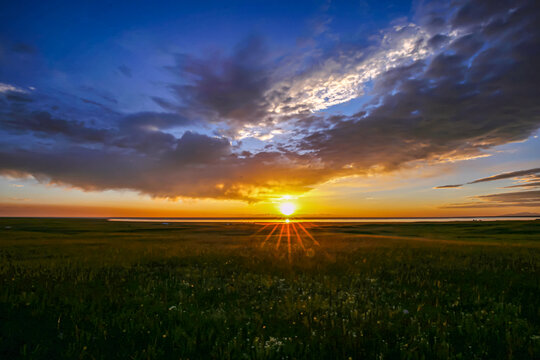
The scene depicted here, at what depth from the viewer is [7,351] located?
5922mm

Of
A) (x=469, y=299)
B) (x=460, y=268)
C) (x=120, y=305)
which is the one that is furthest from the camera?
(x=460, y=268)

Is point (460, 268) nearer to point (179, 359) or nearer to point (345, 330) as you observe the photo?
point (345, 330)

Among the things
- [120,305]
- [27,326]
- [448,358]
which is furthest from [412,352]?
[27,326]

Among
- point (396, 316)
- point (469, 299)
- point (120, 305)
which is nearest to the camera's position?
point (396, 316)

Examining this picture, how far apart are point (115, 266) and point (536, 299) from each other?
67.4 ft

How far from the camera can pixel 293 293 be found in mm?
10539

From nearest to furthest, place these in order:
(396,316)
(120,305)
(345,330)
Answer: (345,330) → (396,316) → (120,305)

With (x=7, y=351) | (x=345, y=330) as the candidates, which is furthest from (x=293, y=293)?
(x=7, y=351)

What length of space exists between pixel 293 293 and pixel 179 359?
221 inches

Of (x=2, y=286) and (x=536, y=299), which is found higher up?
(x=2, y=286)

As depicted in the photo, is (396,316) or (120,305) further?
(120,305)

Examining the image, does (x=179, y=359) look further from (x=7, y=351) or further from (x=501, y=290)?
(x=501, y=290)

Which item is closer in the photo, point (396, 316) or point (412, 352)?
point (412, 352)

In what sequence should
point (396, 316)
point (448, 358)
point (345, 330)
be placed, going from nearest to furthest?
point (448, 358)
point (345, 330)
point (396, 316)
